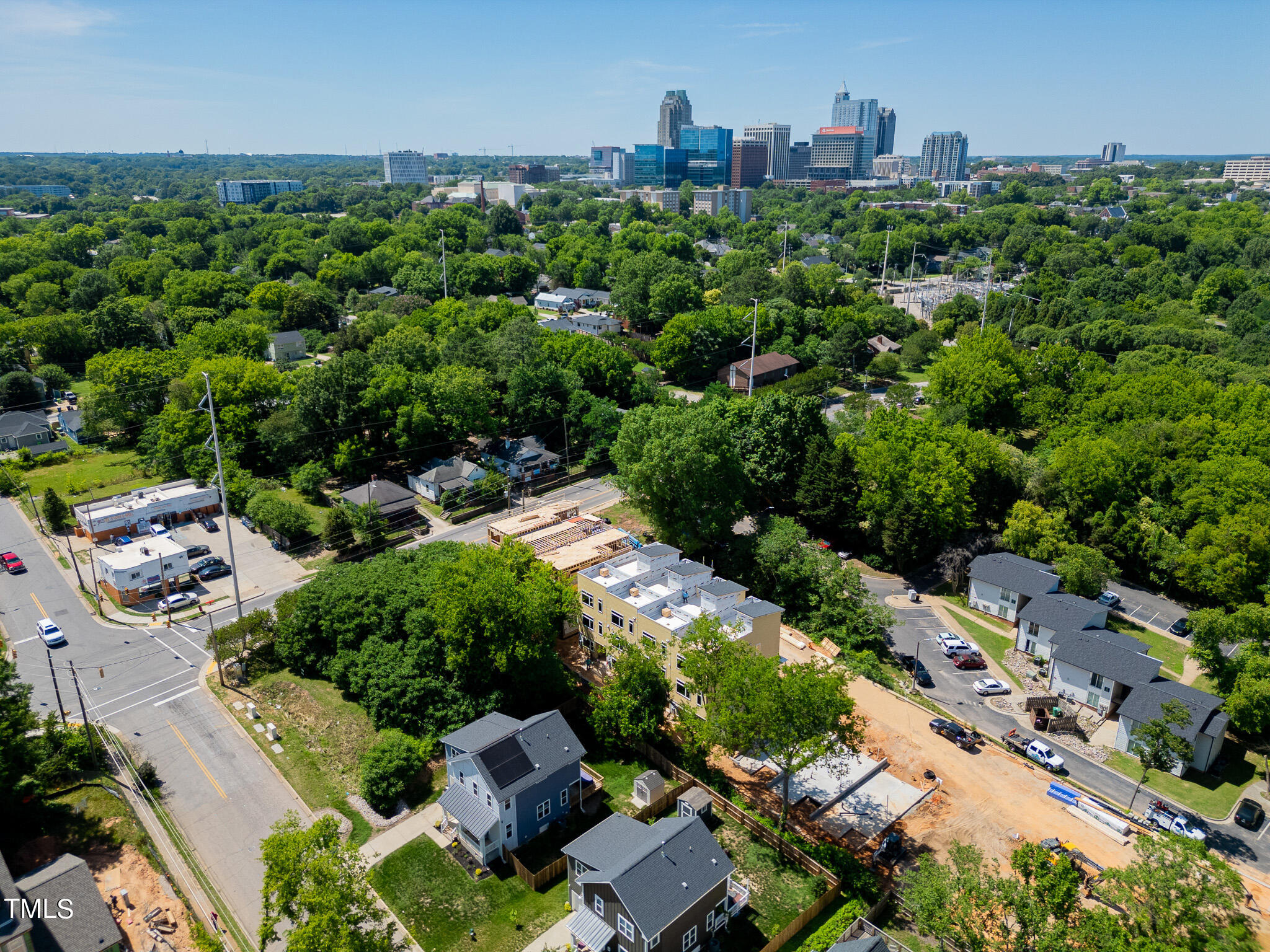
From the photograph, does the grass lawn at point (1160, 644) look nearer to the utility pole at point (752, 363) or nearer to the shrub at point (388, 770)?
the utility pole at point (752, 363)

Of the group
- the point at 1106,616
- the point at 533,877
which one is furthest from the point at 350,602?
the point at 1106,616

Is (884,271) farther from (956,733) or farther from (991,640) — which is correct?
(956,733)

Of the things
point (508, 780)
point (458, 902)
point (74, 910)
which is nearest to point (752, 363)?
point (508, 780)

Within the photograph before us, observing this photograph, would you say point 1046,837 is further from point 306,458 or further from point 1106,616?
point 306,458

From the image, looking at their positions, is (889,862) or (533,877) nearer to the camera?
(533,877)

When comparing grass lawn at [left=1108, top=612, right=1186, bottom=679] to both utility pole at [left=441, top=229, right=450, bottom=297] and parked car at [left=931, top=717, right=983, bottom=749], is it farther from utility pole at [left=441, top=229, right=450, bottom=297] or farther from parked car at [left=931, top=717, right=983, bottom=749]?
utility pole at [left=441, top=229, right=450, bottom=297]

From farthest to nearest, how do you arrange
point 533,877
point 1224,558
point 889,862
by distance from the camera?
point 1224,558
point 889,862
point 533,877

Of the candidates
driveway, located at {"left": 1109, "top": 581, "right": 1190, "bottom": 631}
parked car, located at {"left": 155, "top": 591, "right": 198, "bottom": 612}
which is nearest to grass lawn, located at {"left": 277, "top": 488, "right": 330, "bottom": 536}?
parked car, located at {"left": 155, "top": 591, "right": 198, "bottom": 612}
